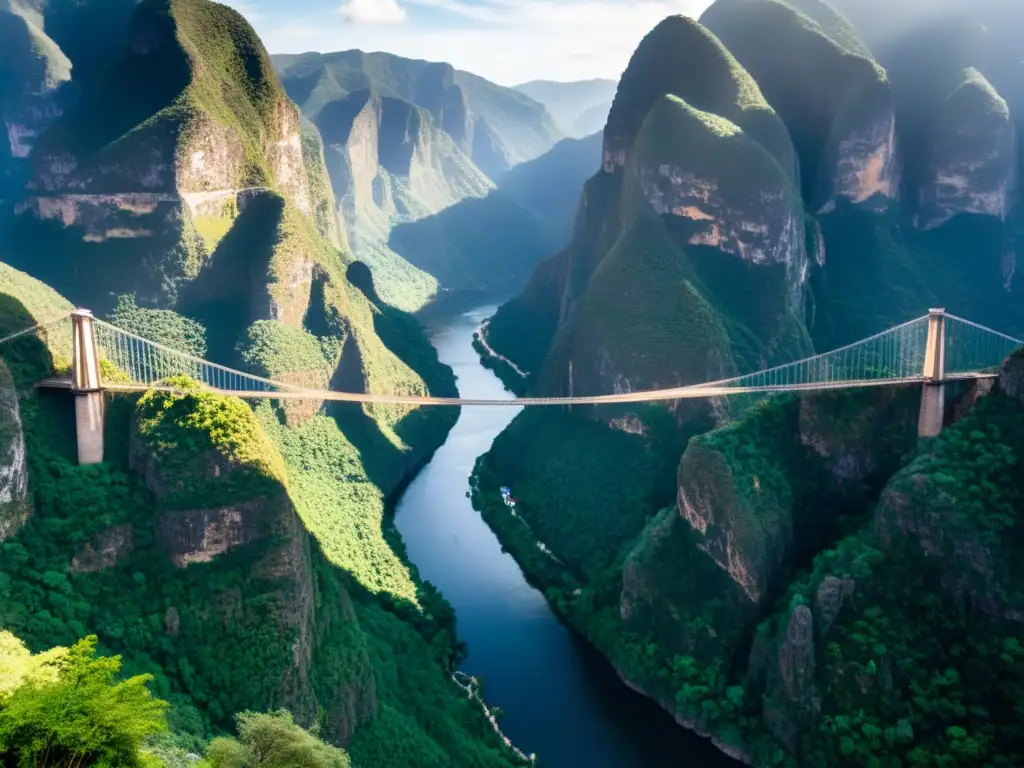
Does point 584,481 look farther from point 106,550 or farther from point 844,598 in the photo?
point 106,550

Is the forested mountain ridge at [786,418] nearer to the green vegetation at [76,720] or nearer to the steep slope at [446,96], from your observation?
the green vegetation at [76,720]

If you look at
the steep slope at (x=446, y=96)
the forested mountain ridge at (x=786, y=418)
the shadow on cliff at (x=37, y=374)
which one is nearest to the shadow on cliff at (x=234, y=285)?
the forested mountain ridge at (x=786, y=418)

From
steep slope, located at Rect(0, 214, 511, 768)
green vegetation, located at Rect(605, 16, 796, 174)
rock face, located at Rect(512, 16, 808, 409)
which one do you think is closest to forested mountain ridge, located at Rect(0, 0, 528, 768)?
steep slope, located at Rect(0, 214, 511, 768)

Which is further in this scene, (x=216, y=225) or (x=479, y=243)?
(x=479, y=243)

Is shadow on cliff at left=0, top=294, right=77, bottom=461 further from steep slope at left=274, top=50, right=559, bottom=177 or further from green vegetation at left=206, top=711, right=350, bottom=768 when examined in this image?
steep slope at left=274, top=50, right=559, bottom=177

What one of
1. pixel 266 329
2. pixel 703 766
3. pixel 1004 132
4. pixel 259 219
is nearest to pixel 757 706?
pixel 703 766

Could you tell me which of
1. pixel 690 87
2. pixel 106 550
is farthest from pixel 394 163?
pixel 106 550
